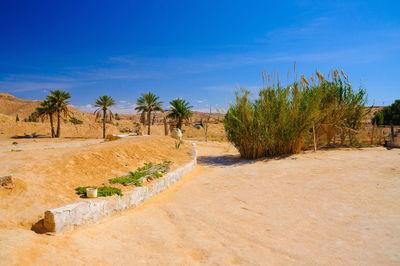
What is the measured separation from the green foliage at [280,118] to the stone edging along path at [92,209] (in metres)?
5.98

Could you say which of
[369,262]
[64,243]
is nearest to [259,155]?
[369,262]

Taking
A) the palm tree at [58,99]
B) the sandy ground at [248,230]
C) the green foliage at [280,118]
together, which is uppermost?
the palm tree at [58,99]

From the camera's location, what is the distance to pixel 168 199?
19.9 ft

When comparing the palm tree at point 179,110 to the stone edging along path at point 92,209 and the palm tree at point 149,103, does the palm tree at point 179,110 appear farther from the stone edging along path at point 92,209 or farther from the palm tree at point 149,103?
the stone edging along path at point 92,209

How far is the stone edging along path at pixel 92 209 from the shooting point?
3576 mm

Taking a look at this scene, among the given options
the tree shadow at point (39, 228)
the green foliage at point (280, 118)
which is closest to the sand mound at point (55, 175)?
the tree shadow at point (39, 228)

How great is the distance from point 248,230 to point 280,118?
7.53m

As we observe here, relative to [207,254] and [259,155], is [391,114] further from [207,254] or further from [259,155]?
[207,254]

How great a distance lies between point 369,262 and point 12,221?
4665 mm

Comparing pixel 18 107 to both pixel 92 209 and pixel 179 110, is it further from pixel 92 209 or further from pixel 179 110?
pixel 92 209

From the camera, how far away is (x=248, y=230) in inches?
163

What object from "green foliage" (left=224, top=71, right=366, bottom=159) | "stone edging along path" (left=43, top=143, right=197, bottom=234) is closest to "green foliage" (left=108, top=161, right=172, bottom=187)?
"stone edging along path" (left=43, top=143, right=197, bottom=234)

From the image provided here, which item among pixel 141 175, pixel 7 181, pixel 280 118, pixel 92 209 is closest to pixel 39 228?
pixel 92 209

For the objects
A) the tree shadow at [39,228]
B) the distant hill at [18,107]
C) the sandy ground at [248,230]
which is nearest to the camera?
the sandy ground at [248,230]
